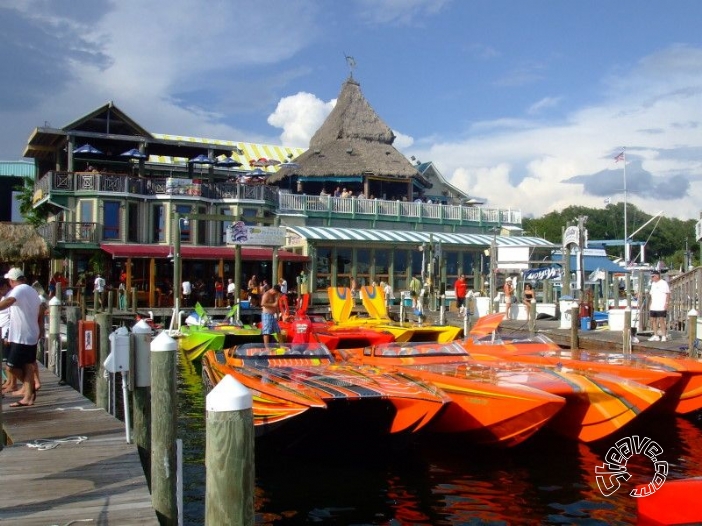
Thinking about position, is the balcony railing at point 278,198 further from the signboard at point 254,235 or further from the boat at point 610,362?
the boat at point 610,362

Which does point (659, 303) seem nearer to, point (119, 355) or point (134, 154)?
point (119, 355)

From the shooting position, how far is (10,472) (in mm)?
6750

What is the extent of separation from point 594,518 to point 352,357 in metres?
7.36

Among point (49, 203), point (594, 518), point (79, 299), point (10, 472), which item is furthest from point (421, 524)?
point (49, 203)

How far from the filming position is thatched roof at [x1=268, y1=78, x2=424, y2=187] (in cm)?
4325

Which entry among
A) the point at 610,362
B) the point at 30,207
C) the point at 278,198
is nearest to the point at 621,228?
the point at 278,198

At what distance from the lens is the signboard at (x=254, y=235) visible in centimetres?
2839

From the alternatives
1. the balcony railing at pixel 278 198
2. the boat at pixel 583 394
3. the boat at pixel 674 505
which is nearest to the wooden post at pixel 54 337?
the boat at pixel 583 394

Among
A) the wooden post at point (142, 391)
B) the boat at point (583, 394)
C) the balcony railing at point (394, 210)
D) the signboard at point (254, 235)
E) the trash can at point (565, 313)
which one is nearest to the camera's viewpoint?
the wooden post at point (142, 391)

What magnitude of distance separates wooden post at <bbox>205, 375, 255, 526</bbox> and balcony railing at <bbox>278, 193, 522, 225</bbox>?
118 feet

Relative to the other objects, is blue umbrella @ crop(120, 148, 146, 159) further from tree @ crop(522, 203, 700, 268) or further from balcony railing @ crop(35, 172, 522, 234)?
tree @ crop(522, 203, 700, 268)

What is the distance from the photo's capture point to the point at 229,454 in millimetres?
4613
